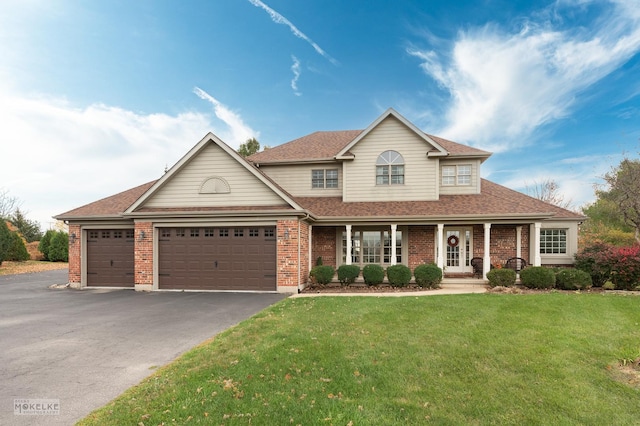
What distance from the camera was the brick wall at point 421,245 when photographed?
13898mm

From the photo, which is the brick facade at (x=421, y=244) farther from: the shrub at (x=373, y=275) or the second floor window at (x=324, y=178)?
the second floor window at (x=324, y=178)

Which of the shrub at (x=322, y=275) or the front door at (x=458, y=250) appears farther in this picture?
the front door at (x=458, y=250)

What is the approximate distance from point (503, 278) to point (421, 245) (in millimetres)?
3516

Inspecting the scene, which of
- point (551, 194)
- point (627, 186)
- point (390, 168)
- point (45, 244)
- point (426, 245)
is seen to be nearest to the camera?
point (426, 245)

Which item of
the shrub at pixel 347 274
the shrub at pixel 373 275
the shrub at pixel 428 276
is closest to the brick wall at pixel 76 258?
the shrub at pixel 347 274

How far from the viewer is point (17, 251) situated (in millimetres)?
23562

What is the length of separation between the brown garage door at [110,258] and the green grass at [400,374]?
8.71 m

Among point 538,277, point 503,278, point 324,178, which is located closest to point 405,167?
point 324,178

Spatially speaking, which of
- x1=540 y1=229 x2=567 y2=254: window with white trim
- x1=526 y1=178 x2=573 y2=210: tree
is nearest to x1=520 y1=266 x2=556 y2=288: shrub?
x1=540 y1=229 x2=567 y2=254: window with white trim

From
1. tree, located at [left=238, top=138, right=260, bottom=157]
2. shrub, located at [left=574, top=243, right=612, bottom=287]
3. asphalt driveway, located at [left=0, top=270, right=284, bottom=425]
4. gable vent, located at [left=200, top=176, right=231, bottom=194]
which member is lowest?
asphalt driveway, located at [left=0, top=270, right=284, bottom=425]

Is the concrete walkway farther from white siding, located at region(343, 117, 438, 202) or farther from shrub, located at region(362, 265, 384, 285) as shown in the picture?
white siding, located at region(343, 117, 438, 202)

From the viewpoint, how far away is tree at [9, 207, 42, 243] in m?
31.8

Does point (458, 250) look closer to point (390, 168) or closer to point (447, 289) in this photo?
point (447, 289)

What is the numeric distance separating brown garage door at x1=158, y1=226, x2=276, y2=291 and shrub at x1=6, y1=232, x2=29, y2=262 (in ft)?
65.7
